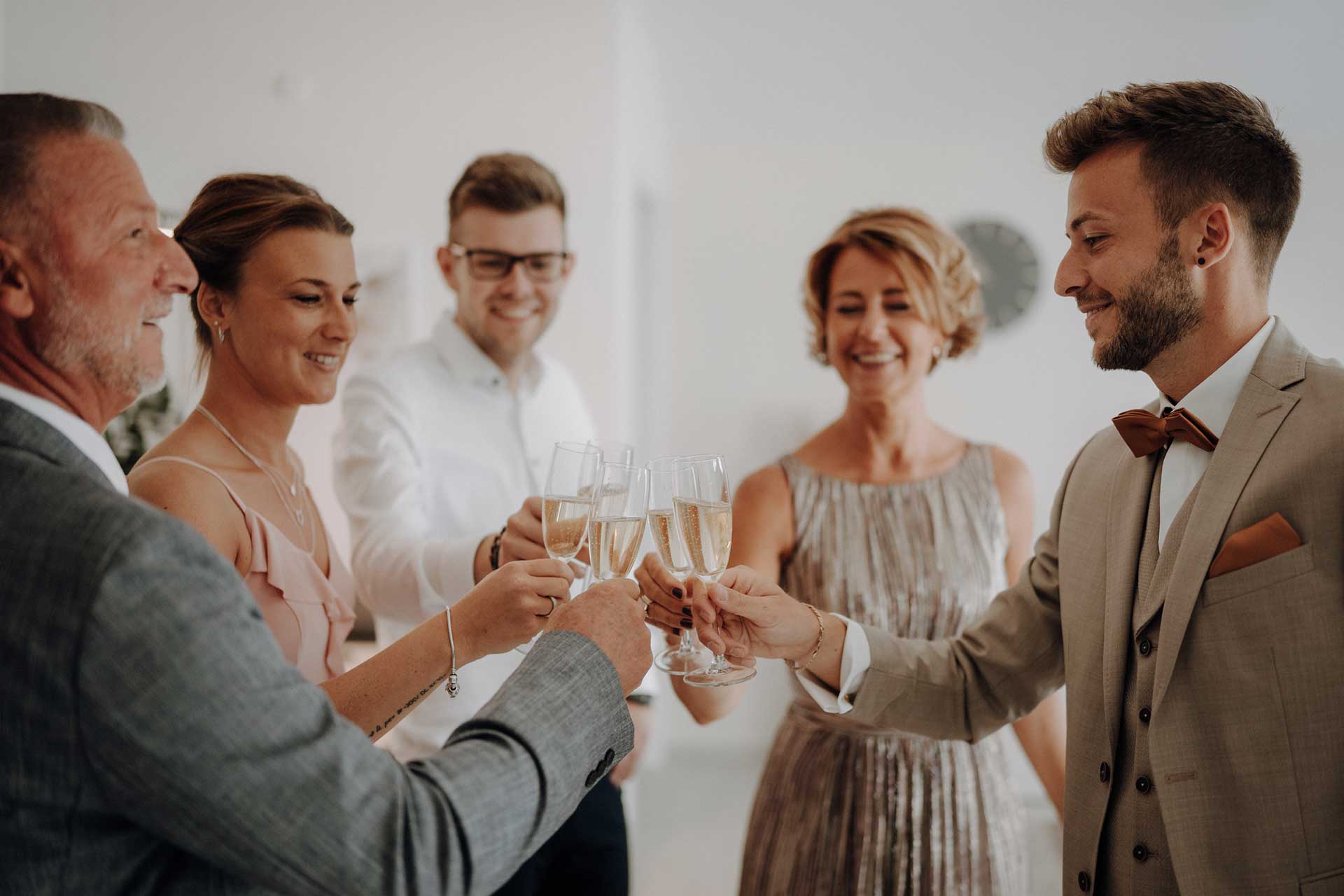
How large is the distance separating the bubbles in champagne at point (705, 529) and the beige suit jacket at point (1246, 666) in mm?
525

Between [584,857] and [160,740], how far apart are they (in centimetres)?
134

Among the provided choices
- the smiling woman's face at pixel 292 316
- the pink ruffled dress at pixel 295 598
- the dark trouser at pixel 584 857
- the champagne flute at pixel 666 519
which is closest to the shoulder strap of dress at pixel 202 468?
the pink ruffled dress at pixel 295 598

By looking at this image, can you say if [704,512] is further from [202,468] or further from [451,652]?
[202,468]

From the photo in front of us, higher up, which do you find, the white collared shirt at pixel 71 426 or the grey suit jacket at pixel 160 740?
the white collared shirt at pixel 71 426

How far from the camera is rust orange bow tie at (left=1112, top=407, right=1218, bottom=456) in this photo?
124 cm

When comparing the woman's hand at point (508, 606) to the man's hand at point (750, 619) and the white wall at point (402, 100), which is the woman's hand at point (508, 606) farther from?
the white wall at point (402, 100)

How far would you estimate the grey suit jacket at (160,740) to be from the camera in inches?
30.6

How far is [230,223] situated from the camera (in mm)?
1336

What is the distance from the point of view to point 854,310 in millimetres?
2045

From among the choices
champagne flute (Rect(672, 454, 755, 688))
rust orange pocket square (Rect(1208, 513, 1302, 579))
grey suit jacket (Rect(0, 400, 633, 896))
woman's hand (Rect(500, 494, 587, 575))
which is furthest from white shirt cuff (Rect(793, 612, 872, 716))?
grey suit jacket (Rect(0, 400, 633, 896))

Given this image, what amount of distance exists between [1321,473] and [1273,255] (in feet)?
1.11

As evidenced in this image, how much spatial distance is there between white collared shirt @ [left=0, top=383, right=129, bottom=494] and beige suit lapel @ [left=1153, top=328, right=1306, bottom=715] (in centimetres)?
120

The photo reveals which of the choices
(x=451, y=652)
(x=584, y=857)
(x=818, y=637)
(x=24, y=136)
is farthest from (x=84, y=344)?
(x=584, y=857)

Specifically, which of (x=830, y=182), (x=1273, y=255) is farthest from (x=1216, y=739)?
(x=830, y=182)
